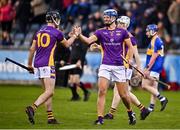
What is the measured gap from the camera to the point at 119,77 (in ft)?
59.3

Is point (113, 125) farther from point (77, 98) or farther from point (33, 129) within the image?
point (77, 98)

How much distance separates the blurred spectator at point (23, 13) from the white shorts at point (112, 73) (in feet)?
61.4

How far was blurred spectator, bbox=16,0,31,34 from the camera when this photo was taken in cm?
3638

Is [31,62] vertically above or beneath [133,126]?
above

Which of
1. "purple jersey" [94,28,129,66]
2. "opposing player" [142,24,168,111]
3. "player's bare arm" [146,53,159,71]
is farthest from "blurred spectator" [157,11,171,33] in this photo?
"purple jersey" [94,28,129,66]

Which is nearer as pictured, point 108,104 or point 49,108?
point 49,108

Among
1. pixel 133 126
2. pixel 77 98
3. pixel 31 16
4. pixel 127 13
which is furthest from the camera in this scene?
pixel 31 16

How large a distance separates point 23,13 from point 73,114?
1625 cm

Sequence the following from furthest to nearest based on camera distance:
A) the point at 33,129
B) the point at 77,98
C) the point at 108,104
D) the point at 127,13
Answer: the point at 127,13, the point at 77,98, the point at 108,104, the point at 33,129

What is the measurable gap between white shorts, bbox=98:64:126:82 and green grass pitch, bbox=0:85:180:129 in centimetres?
107

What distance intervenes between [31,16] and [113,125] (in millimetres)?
19509

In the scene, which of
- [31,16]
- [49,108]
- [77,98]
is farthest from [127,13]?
[49,108]

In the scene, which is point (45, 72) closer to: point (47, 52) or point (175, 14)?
point (47, 52)

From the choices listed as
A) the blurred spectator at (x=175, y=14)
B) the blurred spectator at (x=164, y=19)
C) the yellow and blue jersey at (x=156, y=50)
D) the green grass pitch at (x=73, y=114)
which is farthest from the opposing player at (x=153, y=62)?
the blurred spectator at (x=175, y=14)
